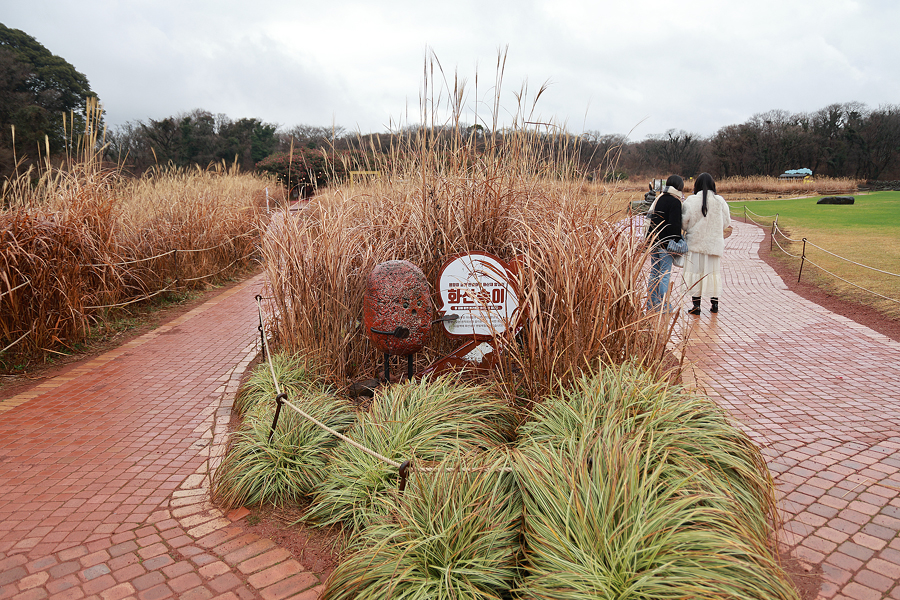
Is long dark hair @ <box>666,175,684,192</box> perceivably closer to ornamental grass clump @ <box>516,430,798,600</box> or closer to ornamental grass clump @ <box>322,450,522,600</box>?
ornamental grass clump @ <box>516,430,798,600</box>

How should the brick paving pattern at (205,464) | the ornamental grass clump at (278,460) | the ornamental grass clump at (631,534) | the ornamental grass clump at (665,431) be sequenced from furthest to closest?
the ornamental grass clump at (278,460), the brick paving pattern at (205,464), the ornamental grass clump at (665,431), the ornamental grass clump at (631,534)

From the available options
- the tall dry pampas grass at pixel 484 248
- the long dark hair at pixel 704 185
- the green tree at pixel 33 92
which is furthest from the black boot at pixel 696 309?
the green tree at pixel 33 92

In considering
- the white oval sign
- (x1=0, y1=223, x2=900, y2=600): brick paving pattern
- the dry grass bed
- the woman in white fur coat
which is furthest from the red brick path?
the woman in white fur coat

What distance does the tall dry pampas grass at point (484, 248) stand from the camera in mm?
3314

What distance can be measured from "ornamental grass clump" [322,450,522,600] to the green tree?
13690 millimetres

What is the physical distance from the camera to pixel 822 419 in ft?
13.4

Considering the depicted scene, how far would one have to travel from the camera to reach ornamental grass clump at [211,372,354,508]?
3.08 meters

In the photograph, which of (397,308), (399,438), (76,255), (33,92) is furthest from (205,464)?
(33,92)

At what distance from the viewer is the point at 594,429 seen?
→ 2.62m

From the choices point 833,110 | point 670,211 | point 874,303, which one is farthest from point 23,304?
point 833,110

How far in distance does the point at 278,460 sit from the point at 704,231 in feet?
21.2

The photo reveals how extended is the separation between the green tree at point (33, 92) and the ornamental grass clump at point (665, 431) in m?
13.8

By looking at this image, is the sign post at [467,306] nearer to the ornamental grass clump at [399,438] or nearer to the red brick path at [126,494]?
the ornamental grass clump at [399,438]

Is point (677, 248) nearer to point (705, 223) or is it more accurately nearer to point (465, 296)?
point (705, 223)
